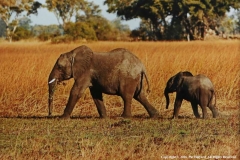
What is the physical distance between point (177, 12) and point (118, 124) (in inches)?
1467

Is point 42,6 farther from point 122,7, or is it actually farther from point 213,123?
point 213,123

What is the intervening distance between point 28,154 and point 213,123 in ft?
9.14

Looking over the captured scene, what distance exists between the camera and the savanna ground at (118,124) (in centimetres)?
521

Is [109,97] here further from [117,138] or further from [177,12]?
[177,12]

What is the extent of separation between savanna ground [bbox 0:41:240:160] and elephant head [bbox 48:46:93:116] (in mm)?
656

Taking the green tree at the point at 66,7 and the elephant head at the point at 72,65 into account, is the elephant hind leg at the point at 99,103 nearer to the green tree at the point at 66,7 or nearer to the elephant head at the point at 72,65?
the elephant head at the point at 72,65

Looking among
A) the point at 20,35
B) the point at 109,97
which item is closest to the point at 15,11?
the point at 20,35

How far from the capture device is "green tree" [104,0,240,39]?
131ft

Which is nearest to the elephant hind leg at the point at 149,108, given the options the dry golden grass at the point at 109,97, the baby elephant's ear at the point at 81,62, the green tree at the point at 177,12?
the dry golden grass at the point at 109,97

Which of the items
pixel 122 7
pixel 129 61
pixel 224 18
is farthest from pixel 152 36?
pixel 129 61

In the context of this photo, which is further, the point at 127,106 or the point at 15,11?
the point at 15,11

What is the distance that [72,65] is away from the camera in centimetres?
791

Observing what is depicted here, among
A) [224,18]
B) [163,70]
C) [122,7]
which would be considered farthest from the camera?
[224,18]

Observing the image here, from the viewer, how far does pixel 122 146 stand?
211 inches
